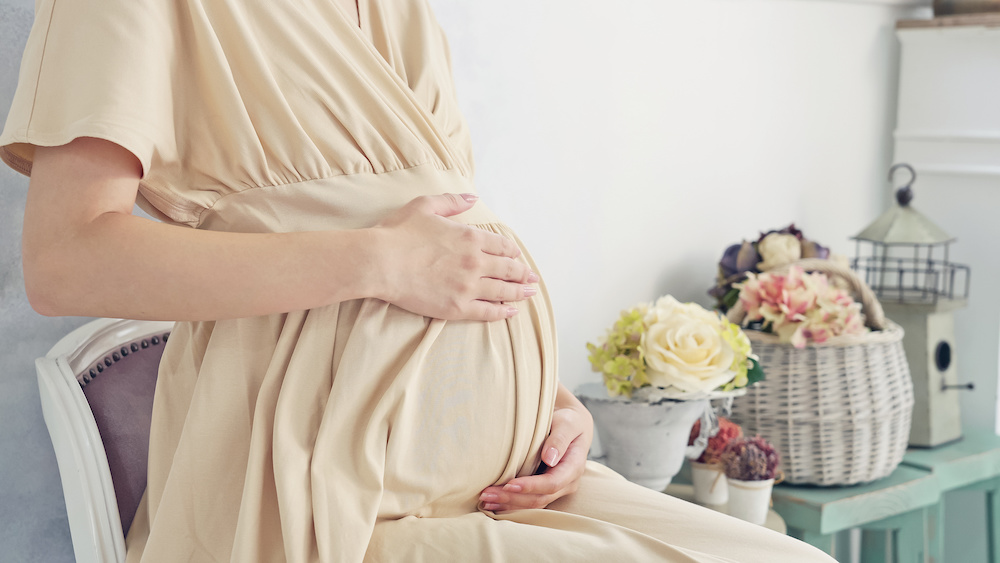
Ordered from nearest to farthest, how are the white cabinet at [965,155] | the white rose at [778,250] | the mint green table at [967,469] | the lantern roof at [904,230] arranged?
the white rose at [778,250]
the mint green table at [967,469]
the lantern roof at [904,230]
the white cabinet at [965,155]

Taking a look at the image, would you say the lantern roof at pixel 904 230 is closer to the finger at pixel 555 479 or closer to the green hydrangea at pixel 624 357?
the green hydrangea at pixel 624 357

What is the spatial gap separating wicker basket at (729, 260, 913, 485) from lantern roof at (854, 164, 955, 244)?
38 cm

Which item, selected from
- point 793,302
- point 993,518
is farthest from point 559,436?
point 993,518

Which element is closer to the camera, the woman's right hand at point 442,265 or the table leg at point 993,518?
the woman's right hand at point 442,265

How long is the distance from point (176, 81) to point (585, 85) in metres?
1.10

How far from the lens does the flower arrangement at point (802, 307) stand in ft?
5.08

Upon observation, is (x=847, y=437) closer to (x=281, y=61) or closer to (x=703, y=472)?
(x=703, y=472)

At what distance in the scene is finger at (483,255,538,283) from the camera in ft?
2.56

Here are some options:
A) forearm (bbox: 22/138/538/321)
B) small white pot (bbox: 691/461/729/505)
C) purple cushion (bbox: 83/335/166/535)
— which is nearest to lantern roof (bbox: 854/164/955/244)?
small white pot (bbox: 691/461/729/505)

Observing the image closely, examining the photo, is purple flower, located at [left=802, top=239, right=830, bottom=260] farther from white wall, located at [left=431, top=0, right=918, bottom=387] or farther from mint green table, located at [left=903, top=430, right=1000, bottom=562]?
mint green table, located at [left=903, top=430, right=1000, bottom=562]

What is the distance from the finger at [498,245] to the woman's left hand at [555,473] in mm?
194

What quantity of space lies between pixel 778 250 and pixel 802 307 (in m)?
0.20

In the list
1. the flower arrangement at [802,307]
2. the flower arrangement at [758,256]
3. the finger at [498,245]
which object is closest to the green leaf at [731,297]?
the flower arrangement at [758,256]

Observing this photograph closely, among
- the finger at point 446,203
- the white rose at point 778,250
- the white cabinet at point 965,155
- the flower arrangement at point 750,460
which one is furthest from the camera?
the white cabinet at point 965,155
